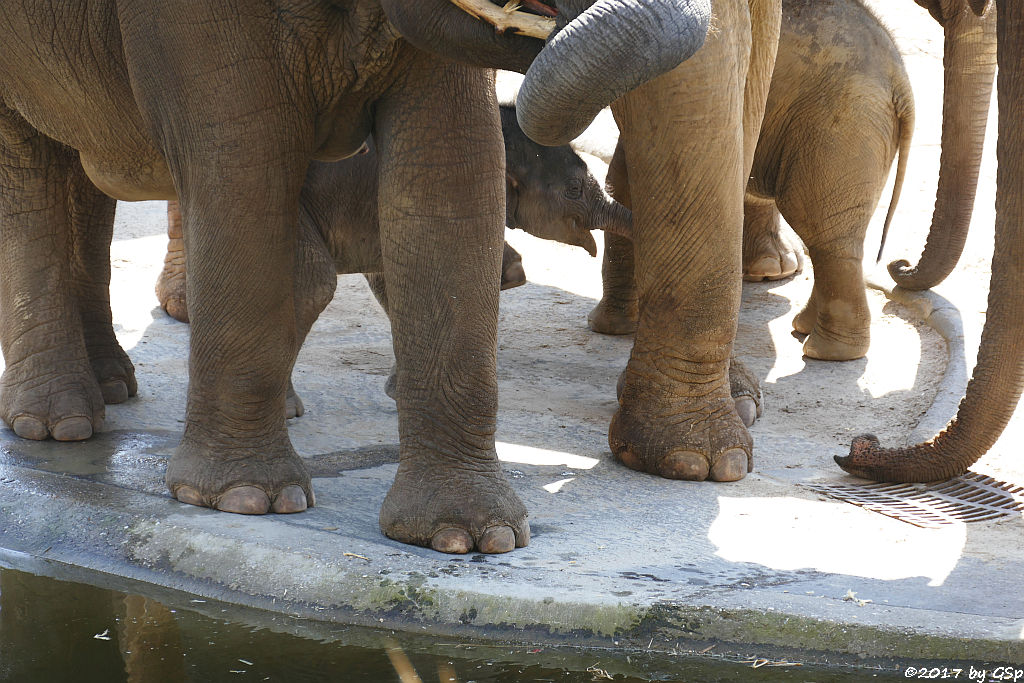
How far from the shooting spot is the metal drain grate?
10.9 feet

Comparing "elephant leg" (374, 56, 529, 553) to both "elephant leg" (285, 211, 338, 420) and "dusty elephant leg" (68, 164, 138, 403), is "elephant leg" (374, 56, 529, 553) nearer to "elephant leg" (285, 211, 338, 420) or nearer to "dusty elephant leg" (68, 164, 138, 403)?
"elephant leg" (285, 211, 338, 420)

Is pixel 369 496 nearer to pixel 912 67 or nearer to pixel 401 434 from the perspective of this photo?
pixel 401 434

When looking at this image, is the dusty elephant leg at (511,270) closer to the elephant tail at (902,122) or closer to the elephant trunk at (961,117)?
the elephant trunk at (961,117)

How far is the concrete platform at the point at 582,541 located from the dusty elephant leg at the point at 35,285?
6.3 inches

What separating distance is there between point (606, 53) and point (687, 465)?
177cm

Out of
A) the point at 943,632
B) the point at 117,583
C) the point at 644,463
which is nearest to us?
the point at 943,632

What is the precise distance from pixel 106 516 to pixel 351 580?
68 cm

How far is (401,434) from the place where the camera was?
310 cm

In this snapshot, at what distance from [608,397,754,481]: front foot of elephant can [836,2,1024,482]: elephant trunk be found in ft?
1.37

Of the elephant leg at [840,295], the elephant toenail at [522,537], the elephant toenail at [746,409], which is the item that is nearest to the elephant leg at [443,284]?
the elephant toenail at [522,537]

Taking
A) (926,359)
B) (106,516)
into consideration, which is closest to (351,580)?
(106,516)

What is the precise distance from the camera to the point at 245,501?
3.12m

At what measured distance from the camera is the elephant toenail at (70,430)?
12.4ft

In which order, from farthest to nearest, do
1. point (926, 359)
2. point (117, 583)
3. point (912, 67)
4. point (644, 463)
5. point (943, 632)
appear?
1. point (912, 67)
2. point (926, 359)
3. point (644, 463)
4. point (117, 583)
5. point (943, 632)
